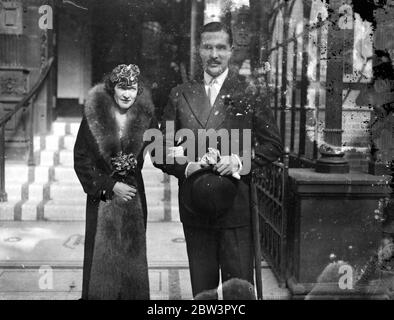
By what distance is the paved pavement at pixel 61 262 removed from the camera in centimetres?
405

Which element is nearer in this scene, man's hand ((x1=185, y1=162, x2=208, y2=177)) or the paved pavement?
man's hand ((x1=185, y1=162, x2=208, y2=177))

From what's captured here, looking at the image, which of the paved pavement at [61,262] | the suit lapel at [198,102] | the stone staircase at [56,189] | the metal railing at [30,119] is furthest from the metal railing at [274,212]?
the metal railing at [30,119]

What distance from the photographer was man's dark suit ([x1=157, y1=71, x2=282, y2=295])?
11.1ft

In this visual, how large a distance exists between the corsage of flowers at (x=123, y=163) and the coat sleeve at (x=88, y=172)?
0.25 ft

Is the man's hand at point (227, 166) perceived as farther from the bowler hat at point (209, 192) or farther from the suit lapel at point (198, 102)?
the suit lapel at point (198, 102)

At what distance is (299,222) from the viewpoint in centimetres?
404

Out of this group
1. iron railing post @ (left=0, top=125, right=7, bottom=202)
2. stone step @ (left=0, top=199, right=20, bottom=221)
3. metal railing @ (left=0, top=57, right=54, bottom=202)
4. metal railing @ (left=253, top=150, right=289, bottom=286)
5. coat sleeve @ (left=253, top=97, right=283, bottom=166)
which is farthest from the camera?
metal railing @ (left=0, top=57, right=54, bottom=202)

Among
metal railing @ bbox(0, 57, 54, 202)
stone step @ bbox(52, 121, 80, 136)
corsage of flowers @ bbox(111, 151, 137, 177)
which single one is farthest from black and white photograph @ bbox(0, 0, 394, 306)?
stone step @ bbox(52, 121, 80, 136)

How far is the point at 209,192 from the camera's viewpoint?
3.37 m

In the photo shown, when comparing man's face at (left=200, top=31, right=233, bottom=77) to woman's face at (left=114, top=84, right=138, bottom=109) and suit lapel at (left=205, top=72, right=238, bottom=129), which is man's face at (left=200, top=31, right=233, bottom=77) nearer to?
suit lapel at (left=205, top=72, right=238, bottom=129)

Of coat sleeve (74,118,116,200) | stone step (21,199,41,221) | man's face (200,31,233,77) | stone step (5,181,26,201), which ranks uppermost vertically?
man's face (200,31,233,77)

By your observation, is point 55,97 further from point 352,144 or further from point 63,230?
point 352,144

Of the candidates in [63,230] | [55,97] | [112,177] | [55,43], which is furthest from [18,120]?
[112,177]

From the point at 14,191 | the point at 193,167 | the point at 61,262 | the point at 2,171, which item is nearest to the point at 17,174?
the point at 2,171
